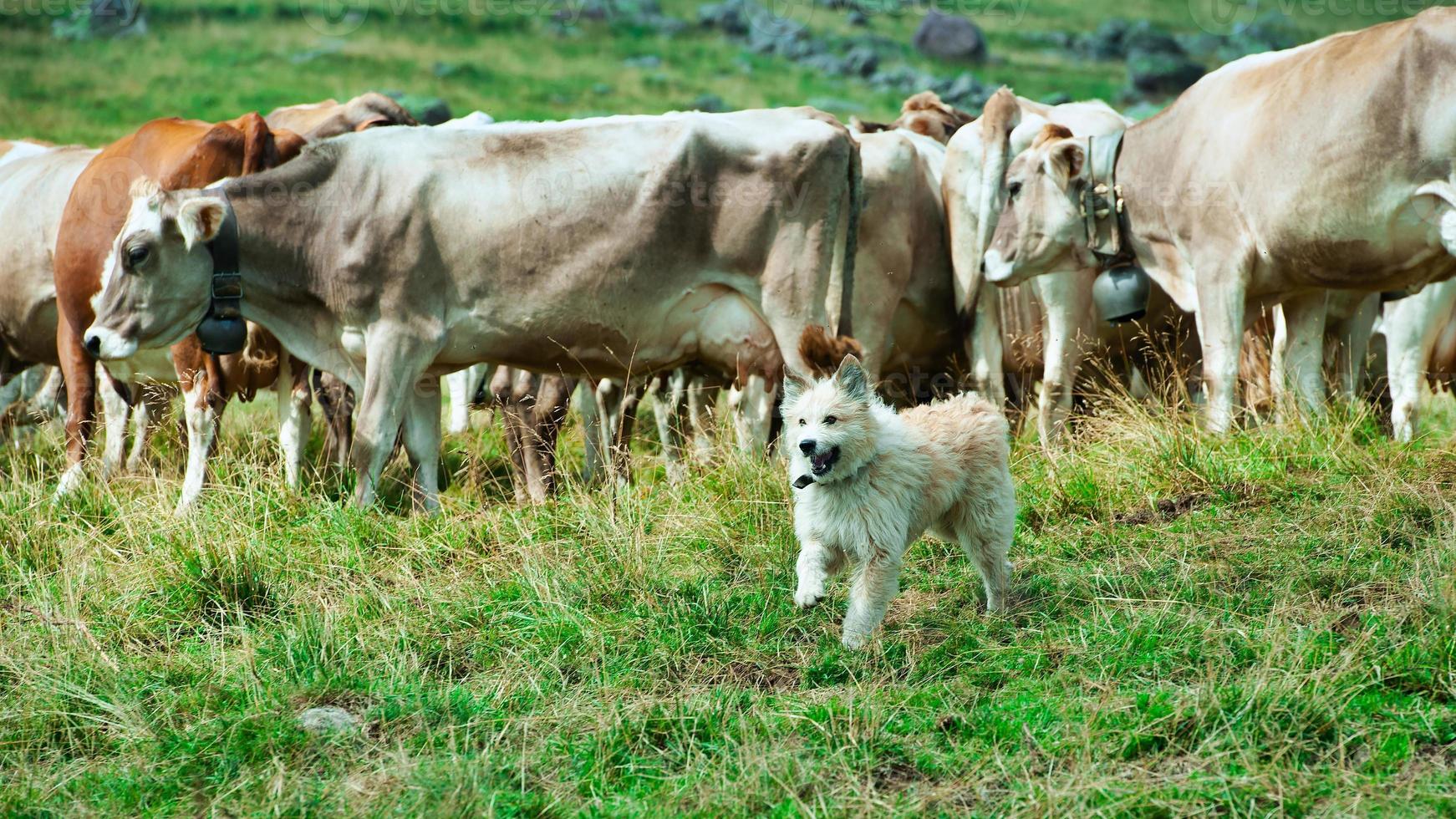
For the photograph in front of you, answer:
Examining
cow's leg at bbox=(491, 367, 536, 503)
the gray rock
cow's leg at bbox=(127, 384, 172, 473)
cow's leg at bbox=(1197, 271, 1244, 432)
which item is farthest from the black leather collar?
the gray rock

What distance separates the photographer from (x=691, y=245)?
830 centimetres

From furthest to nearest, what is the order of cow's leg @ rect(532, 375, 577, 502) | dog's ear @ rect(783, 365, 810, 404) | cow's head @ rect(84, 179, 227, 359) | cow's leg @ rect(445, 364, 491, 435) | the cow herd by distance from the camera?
cow's leg @ rect(445, 364, 491, 435)
cow's leg @ rect(532, 375, 577, 502)
cow's head @ rect(84, 179, 227, 359)
the cow herd
dog's ear @ rect(783, 365, 810, 404)

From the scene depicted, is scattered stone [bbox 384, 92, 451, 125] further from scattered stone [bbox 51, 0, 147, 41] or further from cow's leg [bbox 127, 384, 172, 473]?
cow's leg [bbox 127, 384, 172, 473]

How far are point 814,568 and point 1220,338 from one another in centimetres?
382

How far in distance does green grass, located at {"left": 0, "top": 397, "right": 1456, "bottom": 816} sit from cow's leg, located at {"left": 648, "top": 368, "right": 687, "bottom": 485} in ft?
8.17

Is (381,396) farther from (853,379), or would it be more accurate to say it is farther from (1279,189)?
(1279,189)

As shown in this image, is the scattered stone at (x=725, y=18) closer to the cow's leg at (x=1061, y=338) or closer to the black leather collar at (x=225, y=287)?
the cow's leg at (x=1061, y=338)

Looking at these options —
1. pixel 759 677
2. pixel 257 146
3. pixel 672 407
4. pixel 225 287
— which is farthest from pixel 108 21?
pixel 759 677

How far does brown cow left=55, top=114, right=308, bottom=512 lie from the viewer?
28.7ft

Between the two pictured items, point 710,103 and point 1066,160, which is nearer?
point 1066,160

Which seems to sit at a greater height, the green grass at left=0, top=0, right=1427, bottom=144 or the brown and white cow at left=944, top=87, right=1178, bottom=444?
the brown and white cow at left=944, top=87, right=1178, bottom=444

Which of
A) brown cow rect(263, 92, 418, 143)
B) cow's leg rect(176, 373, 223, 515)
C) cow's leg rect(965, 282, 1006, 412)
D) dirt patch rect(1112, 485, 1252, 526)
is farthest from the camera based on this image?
brown cow rect(263, 92, 418, 143)

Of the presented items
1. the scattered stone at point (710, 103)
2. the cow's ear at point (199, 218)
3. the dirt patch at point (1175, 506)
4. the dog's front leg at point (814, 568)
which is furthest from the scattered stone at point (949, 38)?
the dog's front leg at point (814, 568)

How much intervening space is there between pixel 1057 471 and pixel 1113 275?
203cm
